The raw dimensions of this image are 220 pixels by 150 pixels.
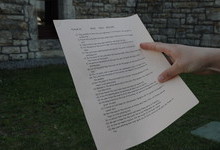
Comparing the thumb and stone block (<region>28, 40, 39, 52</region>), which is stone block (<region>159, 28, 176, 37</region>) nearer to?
stone block (<region>28, 40, 39, 52</region>)

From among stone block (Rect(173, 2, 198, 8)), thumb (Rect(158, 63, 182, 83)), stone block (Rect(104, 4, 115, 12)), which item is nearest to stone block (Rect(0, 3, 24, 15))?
stone block (Rect(104, 4, 115, 12))

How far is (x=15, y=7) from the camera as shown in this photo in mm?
6297

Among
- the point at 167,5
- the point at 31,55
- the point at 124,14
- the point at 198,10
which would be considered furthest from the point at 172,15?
the point at 31,55

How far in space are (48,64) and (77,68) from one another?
5.84 m

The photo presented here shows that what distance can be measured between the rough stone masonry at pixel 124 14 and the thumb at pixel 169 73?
18.7ft

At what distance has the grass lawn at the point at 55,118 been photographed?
9.27 feet

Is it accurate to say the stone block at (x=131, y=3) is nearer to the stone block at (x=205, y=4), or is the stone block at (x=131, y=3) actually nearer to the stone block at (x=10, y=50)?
the stone block at (x=205, y=4)

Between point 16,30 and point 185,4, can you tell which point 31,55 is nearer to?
point 16,30

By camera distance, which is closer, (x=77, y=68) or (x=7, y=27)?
(x=77, y=68)

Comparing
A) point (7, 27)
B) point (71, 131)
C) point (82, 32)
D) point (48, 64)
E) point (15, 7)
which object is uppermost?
point (82, 32)

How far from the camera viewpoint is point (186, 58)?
123cm

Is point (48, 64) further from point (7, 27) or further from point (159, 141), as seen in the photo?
point (159, 141)

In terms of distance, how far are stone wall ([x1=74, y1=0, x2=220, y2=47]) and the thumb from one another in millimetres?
6867

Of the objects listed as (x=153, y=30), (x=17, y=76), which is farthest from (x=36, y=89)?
(x=153, y=30)
